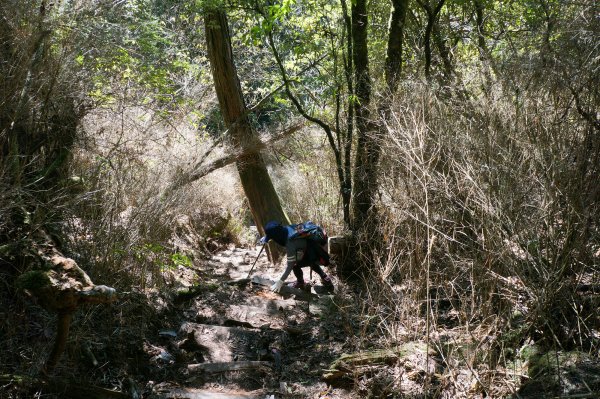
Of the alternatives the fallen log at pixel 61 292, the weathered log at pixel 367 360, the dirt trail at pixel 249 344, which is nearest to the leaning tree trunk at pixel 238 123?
the dirt trail at pixel 249 344

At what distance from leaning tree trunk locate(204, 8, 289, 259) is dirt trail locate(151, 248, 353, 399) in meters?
3.16

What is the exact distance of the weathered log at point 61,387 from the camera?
398cm

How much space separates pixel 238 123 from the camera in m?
11.1

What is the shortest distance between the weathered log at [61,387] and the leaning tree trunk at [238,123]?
22.9 ft

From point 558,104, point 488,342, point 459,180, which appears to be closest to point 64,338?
point 488,342

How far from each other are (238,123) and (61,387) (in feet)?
24.5

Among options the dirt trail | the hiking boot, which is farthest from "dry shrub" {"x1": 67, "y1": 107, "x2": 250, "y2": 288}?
the hiking boot

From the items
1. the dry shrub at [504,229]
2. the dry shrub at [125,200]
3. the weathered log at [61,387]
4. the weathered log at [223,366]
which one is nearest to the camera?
the weathered log at [61,387]

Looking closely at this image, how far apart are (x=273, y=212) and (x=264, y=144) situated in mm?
1432

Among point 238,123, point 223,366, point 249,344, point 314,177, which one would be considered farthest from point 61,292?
point 314,177

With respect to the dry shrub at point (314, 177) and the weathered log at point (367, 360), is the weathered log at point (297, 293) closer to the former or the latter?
the dry shrub at point (314, 177)

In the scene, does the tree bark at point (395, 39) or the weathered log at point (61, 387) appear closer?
the weathered log at point (61, 387)

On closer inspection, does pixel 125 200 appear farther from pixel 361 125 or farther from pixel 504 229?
pixel 504 229

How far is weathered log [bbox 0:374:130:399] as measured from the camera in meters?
3.98
